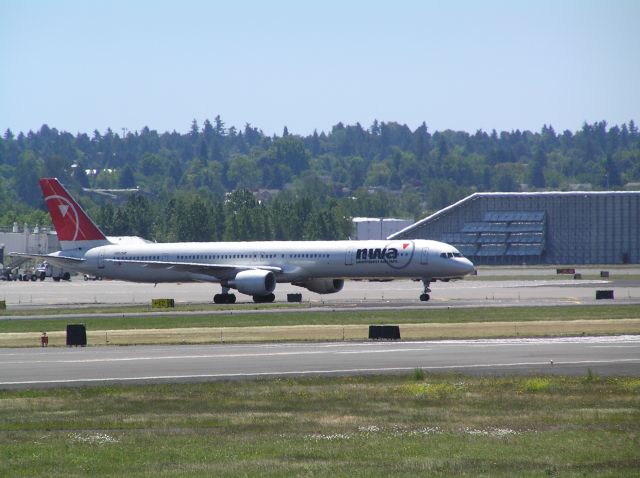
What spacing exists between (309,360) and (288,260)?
42.9 metres

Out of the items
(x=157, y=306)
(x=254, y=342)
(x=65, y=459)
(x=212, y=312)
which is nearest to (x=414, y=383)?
(x=65, y=459)

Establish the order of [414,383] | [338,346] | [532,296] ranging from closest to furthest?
[414,383] < [338,346] < [532,296]

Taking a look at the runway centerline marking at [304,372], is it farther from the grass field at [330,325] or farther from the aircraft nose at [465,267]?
the aircraft nose at [465,267]

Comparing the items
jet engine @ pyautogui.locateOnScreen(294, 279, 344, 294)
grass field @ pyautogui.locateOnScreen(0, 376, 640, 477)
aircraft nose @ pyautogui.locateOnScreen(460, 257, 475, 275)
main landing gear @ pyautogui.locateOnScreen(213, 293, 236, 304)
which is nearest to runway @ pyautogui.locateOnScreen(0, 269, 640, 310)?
jet engine @ pyautogui.locateOnScreen(294, 279, 344, 294)

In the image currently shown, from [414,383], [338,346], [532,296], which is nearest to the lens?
[414,383]

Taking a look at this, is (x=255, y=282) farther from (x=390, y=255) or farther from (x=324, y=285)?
(x=390, y=255)

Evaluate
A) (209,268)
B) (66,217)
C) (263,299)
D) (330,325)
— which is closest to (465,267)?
(263,299)

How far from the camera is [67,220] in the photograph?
90875 millimetres

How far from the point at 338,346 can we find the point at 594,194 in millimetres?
136923

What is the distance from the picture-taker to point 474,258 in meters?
178

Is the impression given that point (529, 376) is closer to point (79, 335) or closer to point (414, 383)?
point (414, 383)

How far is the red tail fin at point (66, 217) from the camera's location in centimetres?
9075

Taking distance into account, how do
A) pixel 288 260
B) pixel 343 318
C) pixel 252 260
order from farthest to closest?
pixel 252 260, pixel 288 260, pixel 343 318

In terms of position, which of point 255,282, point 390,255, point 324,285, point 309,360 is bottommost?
point 309,360
